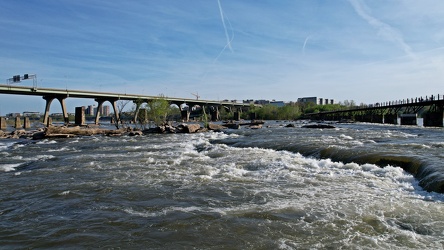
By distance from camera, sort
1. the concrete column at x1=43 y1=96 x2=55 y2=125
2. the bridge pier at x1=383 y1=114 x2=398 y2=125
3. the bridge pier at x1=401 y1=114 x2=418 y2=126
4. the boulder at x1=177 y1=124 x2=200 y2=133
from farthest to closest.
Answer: the concrete column at x1=43 y1=96 x2=55 y2=125, the bridge pier at x1=383 y1=114 x2=398 y2=125, the bridge pier at x1=401 y1=114 x2=418 y2=126, the boulder at x1=177 y1=124 x2=200 y2=133

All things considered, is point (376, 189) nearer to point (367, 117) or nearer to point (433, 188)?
point (433, 188)

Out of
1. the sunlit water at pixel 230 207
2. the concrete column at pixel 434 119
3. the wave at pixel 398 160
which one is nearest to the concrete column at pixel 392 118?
the concrete column at pixel 434 119

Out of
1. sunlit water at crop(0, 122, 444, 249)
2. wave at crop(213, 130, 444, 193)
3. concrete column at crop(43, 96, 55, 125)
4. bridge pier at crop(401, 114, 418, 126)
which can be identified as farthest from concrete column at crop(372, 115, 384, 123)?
concrete column at crop(43, 96, 55, 125)

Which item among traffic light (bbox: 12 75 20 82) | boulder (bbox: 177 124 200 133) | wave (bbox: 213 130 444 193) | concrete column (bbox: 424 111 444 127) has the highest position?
traffic light (bbox: 12 75 20 82)

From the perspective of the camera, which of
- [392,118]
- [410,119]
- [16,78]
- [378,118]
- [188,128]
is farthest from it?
[378,118]

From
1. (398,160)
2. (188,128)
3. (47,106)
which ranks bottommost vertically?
(188,128)

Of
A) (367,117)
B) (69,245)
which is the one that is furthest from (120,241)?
(367,117)

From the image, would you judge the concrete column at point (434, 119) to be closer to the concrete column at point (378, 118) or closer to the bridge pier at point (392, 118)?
the bridge pier at point (392, 118)

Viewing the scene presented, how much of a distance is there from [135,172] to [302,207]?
925cm

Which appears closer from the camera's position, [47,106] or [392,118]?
[392,118]

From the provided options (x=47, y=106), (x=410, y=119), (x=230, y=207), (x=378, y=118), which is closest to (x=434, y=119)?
(x=410, y=119)

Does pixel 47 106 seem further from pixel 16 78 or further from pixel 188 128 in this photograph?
pixel 188 128

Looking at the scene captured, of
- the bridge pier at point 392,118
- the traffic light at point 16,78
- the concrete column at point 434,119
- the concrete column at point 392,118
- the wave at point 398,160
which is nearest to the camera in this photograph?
the wave at point 398,160

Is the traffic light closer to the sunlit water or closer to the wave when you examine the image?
the sunlit water
